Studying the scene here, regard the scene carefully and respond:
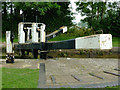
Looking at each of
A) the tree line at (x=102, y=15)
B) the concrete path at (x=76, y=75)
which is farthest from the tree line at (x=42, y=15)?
the concrete path at (x=76, y=75)

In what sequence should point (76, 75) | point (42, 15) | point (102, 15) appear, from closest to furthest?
point (76, 75)
point (42, 15)
point (102, 15)

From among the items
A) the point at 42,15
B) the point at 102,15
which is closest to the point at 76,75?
the point at 42,15

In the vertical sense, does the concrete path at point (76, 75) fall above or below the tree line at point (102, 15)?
below

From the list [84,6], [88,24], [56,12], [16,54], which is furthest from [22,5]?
[88,24]

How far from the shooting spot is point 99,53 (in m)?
10.3

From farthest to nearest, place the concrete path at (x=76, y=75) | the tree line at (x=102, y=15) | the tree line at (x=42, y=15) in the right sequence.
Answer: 1. the tree line at (x=102, y=15)
2. the tree line at (x=42, y=15)
3. the concrete path at (x=76, y=75)

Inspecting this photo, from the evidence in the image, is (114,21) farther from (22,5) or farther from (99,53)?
(22,5)

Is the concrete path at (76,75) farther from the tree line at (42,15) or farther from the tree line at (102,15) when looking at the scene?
the tree line at (102,15)

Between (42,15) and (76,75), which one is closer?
(76,75)

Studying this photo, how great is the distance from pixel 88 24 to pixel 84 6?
6.57 ft

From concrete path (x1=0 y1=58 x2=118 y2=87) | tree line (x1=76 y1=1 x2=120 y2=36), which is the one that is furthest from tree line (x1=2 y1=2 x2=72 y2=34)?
concrete path (x1=0 y1=58 x2=118 y2=87)

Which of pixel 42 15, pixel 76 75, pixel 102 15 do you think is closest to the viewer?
pixel 76 75

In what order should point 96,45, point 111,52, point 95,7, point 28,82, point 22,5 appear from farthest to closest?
1. point 95,7
2. point 22,5
3. point 111,52
4. point 28,82
5. point 96,45

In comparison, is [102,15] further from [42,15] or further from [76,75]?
[76,75]
